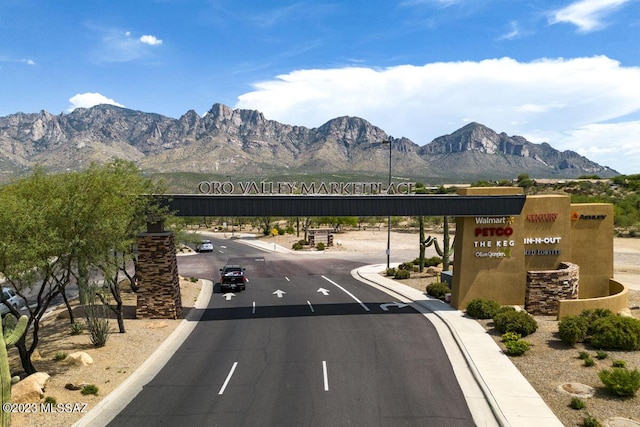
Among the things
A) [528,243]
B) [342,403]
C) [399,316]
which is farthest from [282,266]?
[342,403]

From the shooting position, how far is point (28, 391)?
15109mm

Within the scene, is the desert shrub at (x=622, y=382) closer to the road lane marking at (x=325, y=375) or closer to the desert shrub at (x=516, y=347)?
the desert shrub at (x=516, y=347)

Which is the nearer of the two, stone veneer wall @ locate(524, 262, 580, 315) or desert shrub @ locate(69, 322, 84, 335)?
desert shrub @ locate(69, 322, 84, 335)

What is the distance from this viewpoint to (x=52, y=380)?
55.5ft

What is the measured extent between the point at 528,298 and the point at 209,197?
21.2 metres

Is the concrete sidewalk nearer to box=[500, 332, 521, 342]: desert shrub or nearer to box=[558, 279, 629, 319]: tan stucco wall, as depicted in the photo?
box=[500, 332, 521, 342]: desert shrub

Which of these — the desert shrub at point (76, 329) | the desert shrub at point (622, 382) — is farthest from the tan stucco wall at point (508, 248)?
the desert shrub at point (76, 329)

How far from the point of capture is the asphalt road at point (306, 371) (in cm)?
1459

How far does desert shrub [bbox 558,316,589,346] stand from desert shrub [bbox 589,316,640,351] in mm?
459

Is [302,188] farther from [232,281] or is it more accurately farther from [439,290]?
[439,290]

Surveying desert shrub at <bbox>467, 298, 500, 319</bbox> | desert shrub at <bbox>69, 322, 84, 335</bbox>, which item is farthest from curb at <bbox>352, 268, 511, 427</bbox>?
desert shrub at <bbox>69, 322, 84, 335</bbox>

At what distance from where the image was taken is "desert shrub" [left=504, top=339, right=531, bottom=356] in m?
19.7

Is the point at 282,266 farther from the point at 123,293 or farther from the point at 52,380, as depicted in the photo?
the point at 52,380

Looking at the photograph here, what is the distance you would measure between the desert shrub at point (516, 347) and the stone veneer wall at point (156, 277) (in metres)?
19.0
